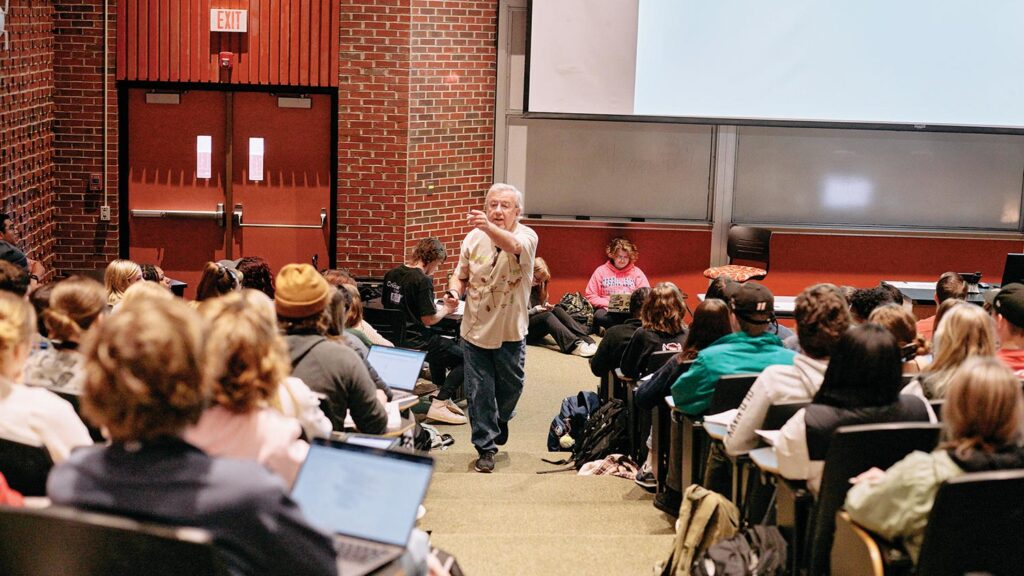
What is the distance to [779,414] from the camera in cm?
402

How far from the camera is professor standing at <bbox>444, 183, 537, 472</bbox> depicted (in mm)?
5957

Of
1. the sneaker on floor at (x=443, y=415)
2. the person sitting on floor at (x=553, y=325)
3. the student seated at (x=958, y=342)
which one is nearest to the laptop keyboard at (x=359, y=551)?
the student seated at (x=958, y=342)

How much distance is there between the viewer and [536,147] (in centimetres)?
1027

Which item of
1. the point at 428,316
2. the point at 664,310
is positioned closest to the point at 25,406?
the point at 664,310

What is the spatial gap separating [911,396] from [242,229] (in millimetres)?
6867

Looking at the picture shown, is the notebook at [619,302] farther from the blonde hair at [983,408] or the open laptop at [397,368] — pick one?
the blonde hair at [983,408]

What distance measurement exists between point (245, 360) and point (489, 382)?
365cm

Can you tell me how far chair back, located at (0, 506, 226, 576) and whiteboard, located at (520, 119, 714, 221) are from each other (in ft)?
27.2

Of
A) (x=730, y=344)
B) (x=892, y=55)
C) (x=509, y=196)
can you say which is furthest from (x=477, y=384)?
(x=892, y=55)

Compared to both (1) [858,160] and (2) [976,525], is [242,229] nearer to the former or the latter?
(1) [858,160]

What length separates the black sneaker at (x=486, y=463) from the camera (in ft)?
20.4

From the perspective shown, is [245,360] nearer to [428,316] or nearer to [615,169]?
[428,316]

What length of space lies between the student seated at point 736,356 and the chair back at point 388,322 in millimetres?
3096

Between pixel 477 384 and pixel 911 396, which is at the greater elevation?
pixel 911 396
